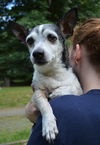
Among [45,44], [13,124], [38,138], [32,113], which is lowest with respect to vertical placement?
[13,124]

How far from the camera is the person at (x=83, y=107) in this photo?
96.3 inches

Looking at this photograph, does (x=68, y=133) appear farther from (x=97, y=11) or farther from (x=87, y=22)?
(x=97, y=11)

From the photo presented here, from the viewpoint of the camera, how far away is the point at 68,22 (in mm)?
4492

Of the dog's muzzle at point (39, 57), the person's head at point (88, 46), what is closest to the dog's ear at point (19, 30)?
the dog's muzzle at point (39, 57)

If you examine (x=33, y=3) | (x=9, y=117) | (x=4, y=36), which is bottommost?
(x=9, y=117)

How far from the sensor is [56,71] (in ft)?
14.2

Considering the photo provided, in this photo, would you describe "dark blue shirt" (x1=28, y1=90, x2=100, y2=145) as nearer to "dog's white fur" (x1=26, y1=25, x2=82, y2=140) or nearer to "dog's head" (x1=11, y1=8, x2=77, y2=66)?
"dog's white fur" (x1=26, y1=25, x2=82, y2=140)

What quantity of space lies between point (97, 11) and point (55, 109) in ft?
84.5

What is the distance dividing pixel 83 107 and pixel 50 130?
1.73 feet

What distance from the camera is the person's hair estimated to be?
267 centimetres

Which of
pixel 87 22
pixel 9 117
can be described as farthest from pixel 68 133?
pixel 9 117

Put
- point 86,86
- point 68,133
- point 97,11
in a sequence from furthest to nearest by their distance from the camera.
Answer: point 97,11 → point 86,86 → point 68,133

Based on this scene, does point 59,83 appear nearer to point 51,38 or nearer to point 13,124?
point 51,38

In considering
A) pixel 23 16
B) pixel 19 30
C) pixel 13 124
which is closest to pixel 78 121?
pixel 19 30
